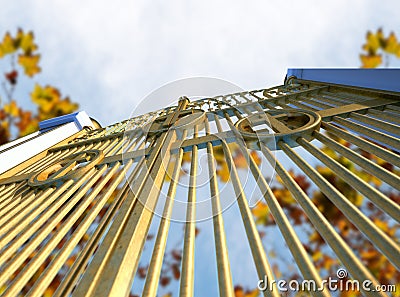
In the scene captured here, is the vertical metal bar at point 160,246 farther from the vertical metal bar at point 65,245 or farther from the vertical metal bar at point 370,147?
the vertical metal bar at point 370,147

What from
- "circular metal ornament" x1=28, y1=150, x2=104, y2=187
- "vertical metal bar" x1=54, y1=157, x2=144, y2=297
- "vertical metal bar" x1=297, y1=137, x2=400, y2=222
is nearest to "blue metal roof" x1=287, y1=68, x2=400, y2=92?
"vertical metal bar" x1=297, y1=137, x2=400, y2=222

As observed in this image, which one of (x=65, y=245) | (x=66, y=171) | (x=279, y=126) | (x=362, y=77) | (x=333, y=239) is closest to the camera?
(x=333, y=239)

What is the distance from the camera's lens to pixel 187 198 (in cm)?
120

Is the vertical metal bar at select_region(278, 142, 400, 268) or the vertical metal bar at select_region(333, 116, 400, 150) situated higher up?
the vertical metal bar at select_region(333, 116, 400, 150)

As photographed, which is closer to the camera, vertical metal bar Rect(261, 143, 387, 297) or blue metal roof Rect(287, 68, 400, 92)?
vertical metal bar Rect(261, 143, 387, 297)

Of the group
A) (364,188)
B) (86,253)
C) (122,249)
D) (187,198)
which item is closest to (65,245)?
(86,253)

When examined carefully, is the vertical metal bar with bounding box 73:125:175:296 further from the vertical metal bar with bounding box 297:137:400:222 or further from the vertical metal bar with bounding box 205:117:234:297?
the vertical metal bar with bounding box 297:137:400:222

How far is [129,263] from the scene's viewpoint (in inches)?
36.9

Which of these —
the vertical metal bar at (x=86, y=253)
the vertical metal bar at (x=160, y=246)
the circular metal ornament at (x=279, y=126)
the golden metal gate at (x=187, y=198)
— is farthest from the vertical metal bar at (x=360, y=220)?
the vertical metal bar at (x=86, y=253)

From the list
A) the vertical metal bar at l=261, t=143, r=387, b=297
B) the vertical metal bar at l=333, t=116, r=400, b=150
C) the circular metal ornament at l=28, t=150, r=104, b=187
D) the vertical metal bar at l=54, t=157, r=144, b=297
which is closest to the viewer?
the vertical metal bar at l=261, t=143, r=387, b=297

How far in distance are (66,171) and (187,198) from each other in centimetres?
88

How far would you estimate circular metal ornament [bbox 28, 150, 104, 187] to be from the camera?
1615mm

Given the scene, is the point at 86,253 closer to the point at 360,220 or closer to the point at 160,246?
the point at 160,246

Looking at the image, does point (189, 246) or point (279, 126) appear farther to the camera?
point (279, 126)
